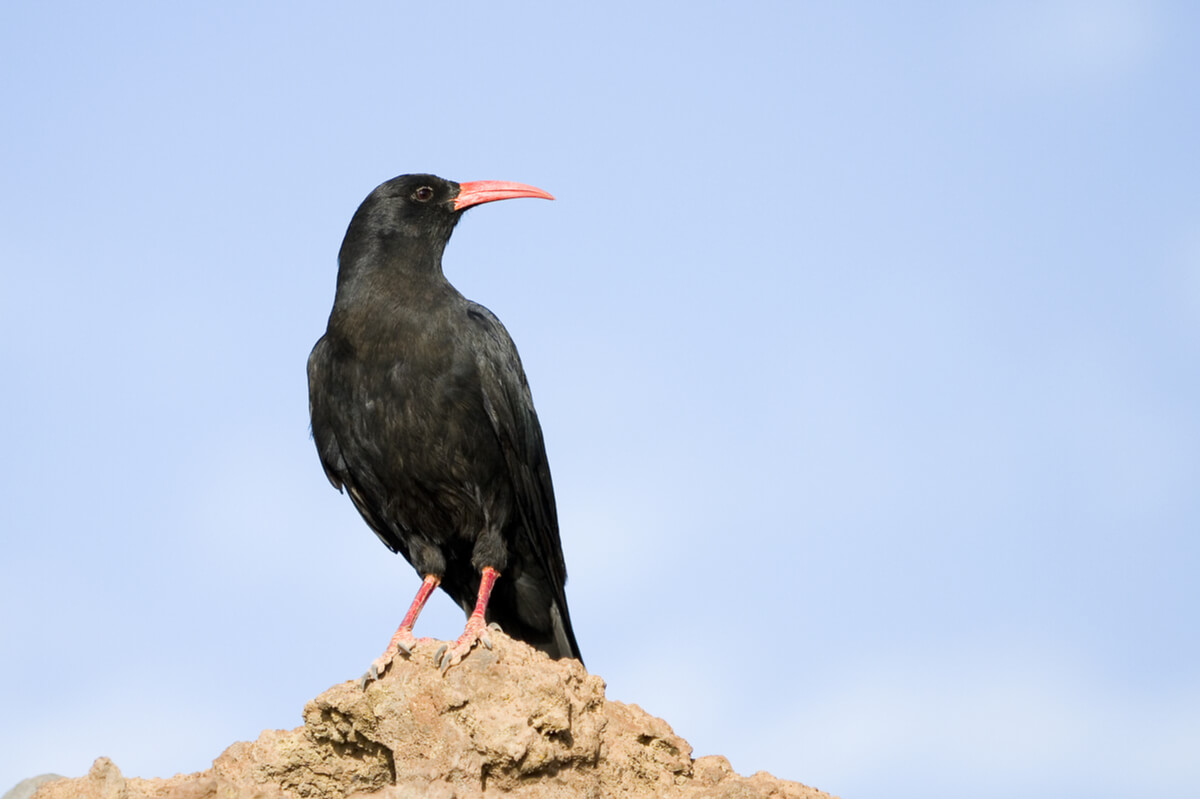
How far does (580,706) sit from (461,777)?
2.19ft

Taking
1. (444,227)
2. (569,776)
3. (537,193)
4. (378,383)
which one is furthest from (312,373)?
(569,776)

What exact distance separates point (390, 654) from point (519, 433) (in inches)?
81.7

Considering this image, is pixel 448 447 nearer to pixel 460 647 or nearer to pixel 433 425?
pixel 433 425

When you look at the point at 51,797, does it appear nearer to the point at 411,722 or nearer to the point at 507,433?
the point at 411,722

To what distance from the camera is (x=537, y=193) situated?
944 cm

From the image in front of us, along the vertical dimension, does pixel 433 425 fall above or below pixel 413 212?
below

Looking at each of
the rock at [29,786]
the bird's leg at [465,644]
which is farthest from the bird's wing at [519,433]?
the rock at [29,786]

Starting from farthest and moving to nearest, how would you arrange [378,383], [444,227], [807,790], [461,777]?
[444,227], [378,383], [807,790], [461,777]

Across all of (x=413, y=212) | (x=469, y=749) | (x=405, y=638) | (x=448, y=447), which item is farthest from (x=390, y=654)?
(x=413, y=212)

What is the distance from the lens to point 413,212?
29.7 feet

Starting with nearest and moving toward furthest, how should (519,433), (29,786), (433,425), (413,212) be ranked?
(29,786), (433,425), (519,433), (413,212)

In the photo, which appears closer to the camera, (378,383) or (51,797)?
(51,797)

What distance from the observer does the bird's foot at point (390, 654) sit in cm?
684

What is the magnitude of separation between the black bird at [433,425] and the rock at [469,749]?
105cm
